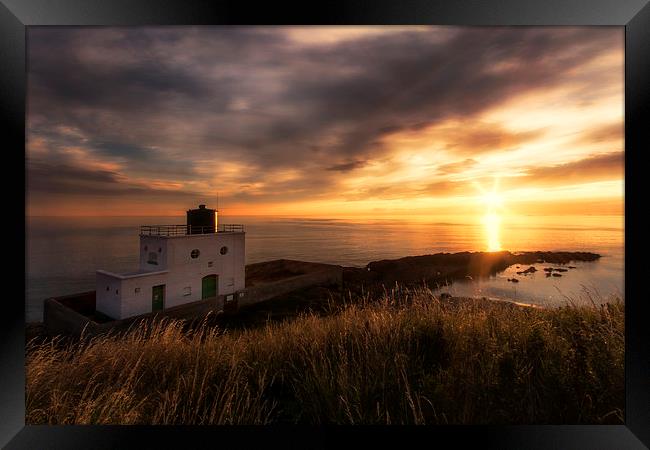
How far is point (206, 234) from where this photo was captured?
9055 mm

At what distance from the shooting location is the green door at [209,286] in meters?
8.81

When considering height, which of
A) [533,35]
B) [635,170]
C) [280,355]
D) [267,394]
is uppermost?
[533,35]

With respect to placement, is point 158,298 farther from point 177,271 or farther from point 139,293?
point 177,271

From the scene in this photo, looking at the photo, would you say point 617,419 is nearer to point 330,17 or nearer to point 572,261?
point 572,261

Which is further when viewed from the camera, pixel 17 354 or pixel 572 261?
pixel 572 261

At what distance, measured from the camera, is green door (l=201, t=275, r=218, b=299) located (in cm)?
881

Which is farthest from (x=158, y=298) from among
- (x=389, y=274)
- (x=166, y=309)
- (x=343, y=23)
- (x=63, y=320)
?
(x=343, y=23)

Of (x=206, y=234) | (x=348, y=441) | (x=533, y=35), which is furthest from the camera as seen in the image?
(x=206, y=234)

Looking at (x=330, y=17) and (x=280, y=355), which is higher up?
(x=330, y=17)

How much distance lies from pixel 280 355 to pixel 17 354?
1.87 m

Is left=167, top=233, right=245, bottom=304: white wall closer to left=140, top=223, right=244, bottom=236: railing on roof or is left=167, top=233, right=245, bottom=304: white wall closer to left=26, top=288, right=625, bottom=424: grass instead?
left=140, top=223, right=244, bottom=236: railing on roof

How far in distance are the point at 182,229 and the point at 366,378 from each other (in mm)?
8314

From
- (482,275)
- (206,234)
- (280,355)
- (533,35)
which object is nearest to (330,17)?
(533,35)

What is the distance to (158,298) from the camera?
805 centimetres
